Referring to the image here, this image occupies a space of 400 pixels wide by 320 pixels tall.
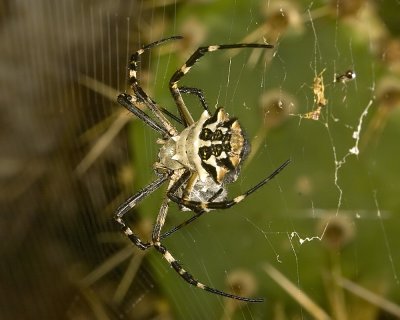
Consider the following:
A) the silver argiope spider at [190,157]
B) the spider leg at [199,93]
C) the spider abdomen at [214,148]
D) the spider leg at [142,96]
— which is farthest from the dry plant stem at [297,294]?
the spider leg at [142,96]

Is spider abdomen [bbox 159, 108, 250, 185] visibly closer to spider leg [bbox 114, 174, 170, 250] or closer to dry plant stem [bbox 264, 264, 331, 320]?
spider leg [bbox 114, 174, 170, 250]

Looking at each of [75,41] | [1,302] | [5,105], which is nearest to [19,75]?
[5,105]

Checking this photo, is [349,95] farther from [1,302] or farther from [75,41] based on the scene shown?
[1,302]

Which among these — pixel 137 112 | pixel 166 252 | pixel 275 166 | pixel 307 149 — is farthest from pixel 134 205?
pixel 307 149

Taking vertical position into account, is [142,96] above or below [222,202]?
above

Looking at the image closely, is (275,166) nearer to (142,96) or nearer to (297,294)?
(297,294)
